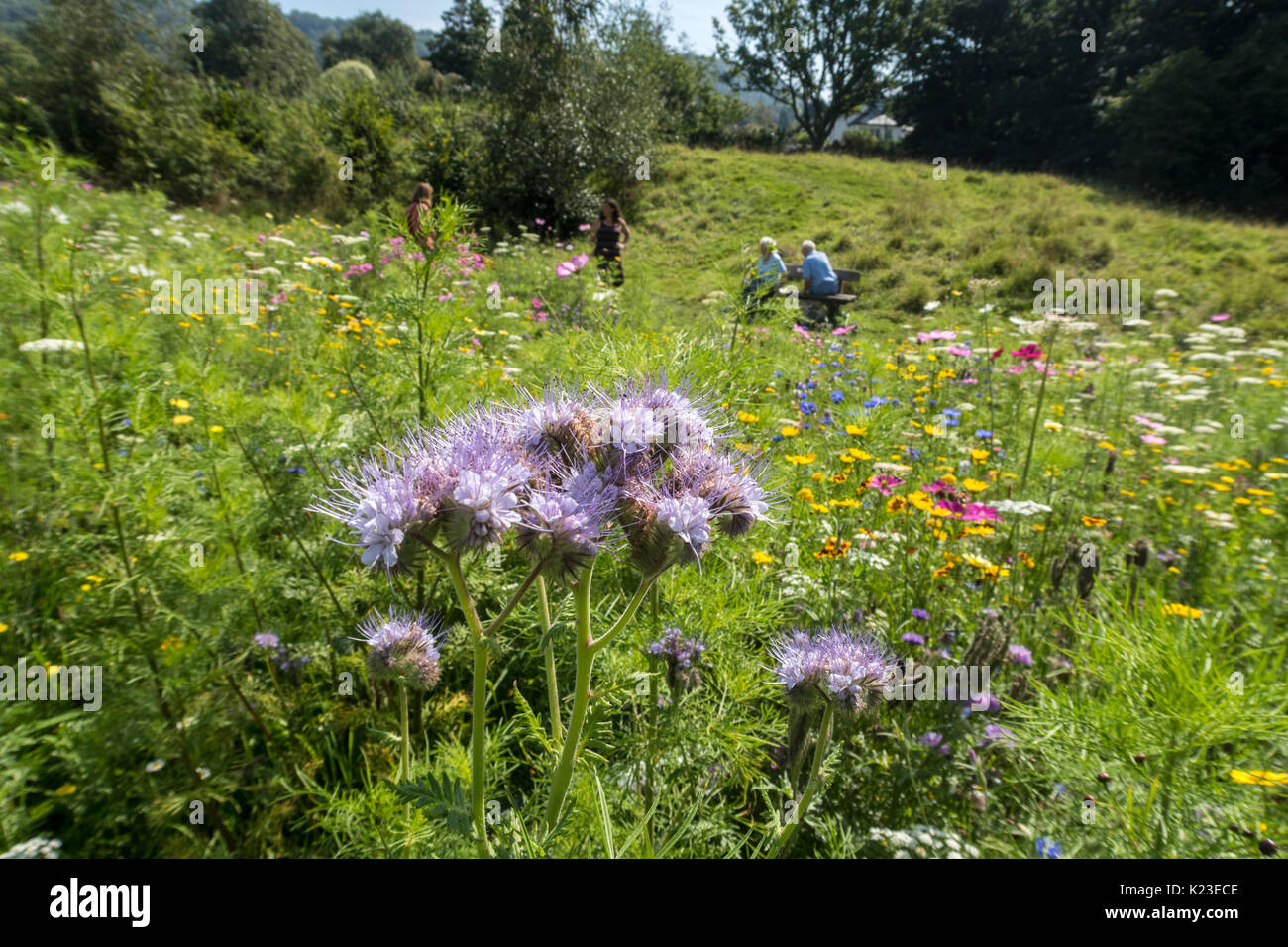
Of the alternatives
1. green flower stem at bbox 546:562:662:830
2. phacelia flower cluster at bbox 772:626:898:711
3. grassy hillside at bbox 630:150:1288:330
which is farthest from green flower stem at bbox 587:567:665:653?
grassy hillside at bbox 630:150:1288:330

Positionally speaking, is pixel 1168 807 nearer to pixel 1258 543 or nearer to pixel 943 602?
pixel 943 602

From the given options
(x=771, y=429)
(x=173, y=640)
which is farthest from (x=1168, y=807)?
(x=173, y=640)

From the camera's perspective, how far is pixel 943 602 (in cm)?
274

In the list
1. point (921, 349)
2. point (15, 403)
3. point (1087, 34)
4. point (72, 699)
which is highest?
point (1087, 34)

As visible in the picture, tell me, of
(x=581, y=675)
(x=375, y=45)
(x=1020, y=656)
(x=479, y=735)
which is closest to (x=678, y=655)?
(x=581, y=675)

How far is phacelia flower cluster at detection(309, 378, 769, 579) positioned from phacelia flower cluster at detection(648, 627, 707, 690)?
64cm

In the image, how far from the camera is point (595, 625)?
2.01m

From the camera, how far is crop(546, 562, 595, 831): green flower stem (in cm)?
116

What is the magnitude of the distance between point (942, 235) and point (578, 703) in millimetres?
18920

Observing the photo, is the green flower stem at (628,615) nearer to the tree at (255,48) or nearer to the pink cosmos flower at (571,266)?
the pink cosmos flower at (571,266)

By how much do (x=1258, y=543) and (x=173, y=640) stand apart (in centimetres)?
511

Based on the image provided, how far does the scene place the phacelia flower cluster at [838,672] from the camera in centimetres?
148

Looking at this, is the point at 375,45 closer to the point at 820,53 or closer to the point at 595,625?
the point at 820,53

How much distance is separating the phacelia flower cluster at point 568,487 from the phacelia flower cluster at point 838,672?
0.48 meters
